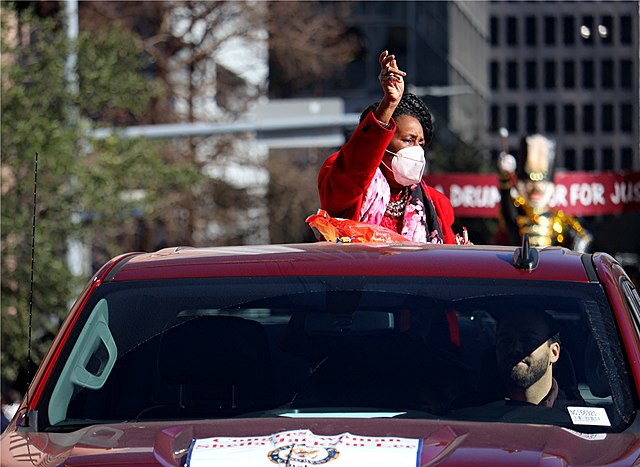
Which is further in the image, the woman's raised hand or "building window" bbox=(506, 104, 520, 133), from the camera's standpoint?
"building window" bbox=(506, 104, 520, 133)

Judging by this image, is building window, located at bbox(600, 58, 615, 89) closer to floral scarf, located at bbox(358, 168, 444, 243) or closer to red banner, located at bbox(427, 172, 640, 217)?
red banner, located at bbox(427, 172, 640, 217)

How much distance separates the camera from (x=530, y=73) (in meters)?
124

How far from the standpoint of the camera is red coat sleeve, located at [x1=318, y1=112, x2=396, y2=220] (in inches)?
212

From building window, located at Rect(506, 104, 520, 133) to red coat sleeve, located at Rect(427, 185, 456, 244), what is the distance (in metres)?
115

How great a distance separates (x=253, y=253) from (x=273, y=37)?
104 feet

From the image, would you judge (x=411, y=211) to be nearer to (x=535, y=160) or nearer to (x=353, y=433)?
(x=353, y=433)

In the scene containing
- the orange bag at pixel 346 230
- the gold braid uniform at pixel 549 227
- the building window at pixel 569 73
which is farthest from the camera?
the building window at pixel 569 73

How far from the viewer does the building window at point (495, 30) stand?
119 metres

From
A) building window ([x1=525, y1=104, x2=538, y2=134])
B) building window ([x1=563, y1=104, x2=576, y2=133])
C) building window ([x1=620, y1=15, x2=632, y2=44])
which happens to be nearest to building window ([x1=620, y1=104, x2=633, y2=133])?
building window ([x1=563, y1=104, x2=576, y2=133])

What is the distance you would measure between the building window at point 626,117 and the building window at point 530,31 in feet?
27.3

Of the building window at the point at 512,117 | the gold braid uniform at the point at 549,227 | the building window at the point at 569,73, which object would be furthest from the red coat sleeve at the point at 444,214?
the building window at the point at 569,73

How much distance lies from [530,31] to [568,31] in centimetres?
274

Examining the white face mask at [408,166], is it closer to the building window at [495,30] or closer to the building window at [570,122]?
the building window at [495,30]

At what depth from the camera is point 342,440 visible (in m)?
3.40
